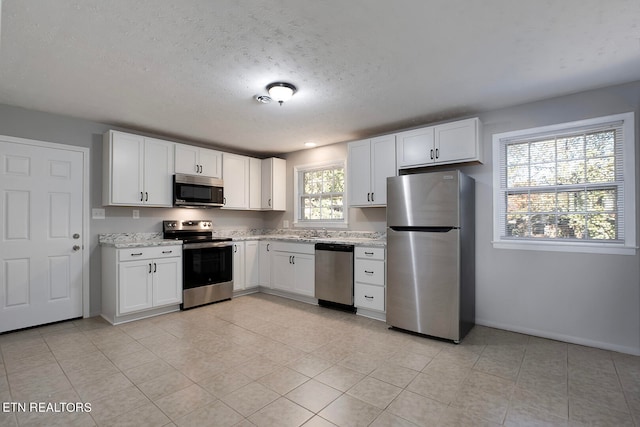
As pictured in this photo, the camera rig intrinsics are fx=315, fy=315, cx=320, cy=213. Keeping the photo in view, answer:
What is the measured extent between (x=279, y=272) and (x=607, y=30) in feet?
14.0

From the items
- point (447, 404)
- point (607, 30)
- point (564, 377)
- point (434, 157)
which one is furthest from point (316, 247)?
point (607, 30)

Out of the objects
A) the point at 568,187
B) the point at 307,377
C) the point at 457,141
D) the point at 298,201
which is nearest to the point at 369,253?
the point at 457,141

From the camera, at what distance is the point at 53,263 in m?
3.61

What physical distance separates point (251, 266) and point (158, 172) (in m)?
1.92

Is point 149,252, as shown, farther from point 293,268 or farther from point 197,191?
point 293,268

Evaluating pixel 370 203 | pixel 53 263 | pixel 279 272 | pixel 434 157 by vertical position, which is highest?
pixel 434 157

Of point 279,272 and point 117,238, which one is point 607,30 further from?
point 117,238

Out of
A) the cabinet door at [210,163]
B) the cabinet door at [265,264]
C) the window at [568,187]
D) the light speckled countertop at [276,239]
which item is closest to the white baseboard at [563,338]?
the window at [568,187]

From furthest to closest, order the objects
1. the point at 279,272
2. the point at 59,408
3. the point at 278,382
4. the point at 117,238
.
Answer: the point at 279,272
the point at 117,238
the point at 278,382
the point at 59,408

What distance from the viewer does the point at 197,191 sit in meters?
4.53

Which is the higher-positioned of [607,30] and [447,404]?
[607,30]

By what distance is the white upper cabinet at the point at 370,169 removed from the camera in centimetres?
396

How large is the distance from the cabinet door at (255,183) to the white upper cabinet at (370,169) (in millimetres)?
1868

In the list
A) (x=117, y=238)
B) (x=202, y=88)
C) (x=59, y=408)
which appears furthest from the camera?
(x=117, y=238)
